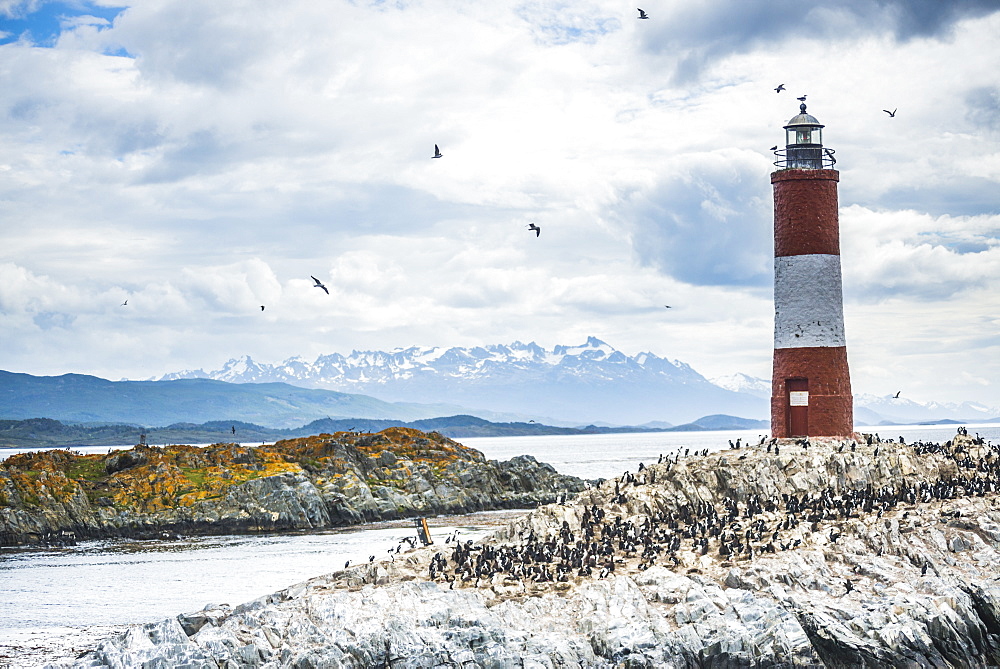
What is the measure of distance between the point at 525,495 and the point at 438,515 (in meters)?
9.93

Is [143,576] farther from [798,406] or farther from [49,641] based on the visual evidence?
[798,406]

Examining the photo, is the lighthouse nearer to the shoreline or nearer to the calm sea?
the shoreline

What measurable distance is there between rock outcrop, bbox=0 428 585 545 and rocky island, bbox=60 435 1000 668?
36.3 m

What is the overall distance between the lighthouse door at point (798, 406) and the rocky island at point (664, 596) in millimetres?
4858

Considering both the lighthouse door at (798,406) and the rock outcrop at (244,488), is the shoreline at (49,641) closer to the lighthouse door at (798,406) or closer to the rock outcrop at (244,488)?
the lighthouse door at (798,406)

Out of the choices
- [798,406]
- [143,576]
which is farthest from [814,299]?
[143,576]

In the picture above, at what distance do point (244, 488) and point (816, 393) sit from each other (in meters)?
40.7

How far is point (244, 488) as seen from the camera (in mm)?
66625

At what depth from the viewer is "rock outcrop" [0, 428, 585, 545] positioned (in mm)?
62062

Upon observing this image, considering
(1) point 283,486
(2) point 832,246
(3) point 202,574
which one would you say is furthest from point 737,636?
(1) point 283,486

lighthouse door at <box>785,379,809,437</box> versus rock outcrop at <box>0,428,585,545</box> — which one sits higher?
lighthouse door at <box>785,379,809,437</box>

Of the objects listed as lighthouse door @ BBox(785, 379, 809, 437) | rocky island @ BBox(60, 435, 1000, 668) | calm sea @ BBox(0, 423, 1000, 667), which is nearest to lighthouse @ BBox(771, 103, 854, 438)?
lighthouse door @ BBox(785, 379, 809, 437)

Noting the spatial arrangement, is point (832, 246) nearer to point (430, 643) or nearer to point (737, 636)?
point (737, 636)

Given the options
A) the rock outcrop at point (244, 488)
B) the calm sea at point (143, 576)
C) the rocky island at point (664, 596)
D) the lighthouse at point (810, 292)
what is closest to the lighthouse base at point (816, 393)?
the lighthouse at point (810, 292)
